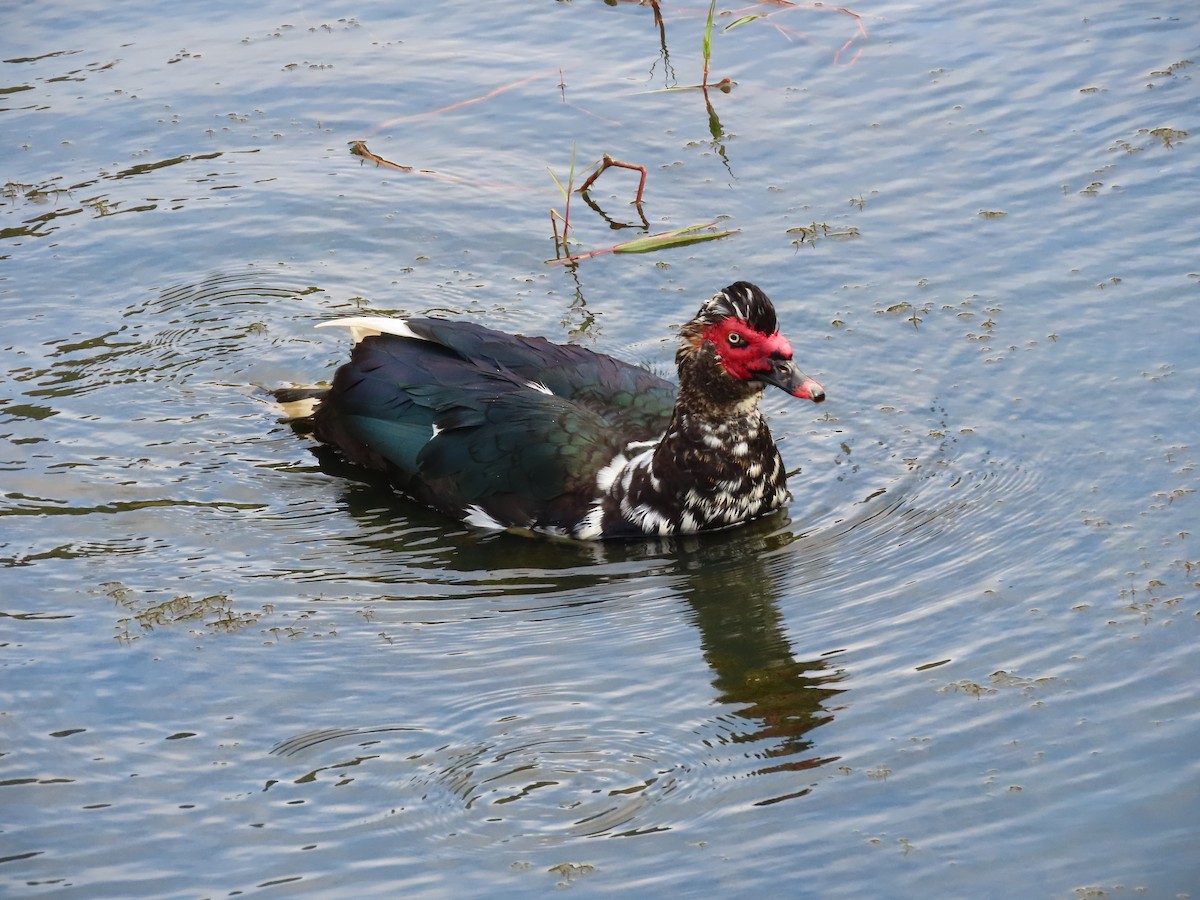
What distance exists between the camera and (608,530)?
7285mm

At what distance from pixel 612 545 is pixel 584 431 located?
1.73 feet

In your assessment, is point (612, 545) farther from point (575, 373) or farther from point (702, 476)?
point (575, 373)

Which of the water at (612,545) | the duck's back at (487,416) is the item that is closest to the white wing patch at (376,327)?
the duck's back at (487,416)

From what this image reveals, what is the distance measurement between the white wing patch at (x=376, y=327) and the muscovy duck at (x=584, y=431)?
114 mm

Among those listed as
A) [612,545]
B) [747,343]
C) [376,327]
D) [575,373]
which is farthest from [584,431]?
[376,327]

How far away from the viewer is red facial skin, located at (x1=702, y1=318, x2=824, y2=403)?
7.08 metres

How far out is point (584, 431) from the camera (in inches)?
292

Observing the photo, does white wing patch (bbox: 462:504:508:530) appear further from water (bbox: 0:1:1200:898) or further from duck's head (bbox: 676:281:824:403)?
duck's head (bbox: 676:281:824:403)

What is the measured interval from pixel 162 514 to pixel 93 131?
4.27 metres

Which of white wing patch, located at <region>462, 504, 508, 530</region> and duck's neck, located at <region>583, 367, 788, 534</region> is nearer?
duck's neck, located at <region>583, 367, 788, 534</region>

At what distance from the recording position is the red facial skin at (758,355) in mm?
7078

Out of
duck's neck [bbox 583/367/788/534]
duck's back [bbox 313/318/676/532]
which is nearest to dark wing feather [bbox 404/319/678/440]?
duck's back [bbox 313/318/676/532]

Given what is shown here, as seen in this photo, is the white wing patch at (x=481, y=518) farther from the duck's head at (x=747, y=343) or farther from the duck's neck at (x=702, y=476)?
the duck's head at (x=747, y=343)

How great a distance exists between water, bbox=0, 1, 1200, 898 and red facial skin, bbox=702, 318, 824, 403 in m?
0.64
